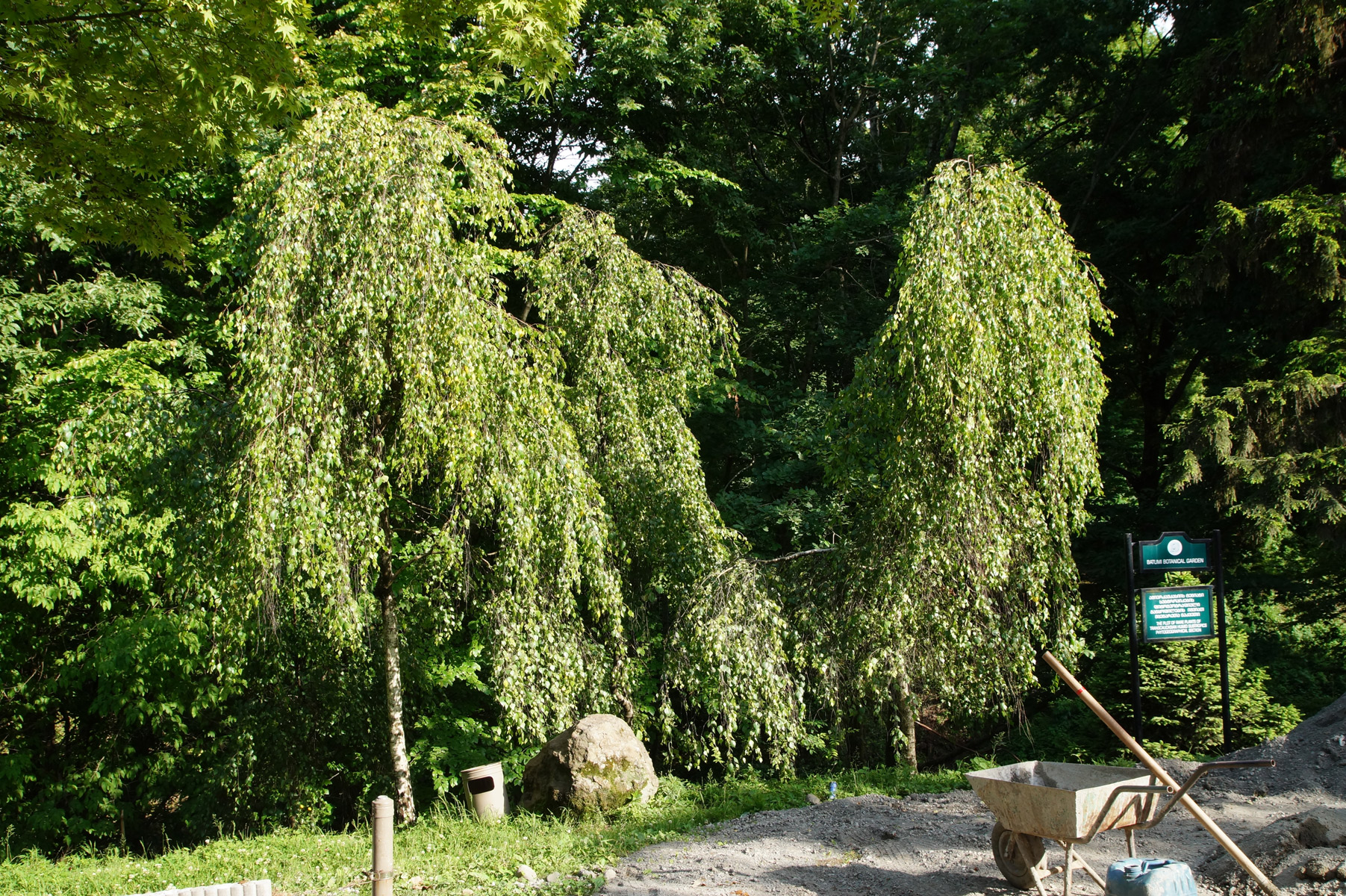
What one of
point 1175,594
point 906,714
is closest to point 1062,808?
point 906,714

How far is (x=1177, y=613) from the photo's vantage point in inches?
295

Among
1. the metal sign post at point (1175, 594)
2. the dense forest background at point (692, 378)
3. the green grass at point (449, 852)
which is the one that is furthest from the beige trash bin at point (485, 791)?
the metal sign post at point (1175, 594)

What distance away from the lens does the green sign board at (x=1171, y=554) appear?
7465 millimetres

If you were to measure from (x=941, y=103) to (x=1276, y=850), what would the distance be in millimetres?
12237

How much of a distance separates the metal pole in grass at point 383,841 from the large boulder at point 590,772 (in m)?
2.55

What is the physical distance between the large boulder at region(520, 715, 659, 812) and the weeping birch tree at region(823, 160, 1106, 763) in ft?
6.58

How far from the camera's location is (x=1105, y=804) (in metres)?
4.24

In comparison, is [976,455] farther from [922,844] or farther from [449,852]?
[449,852]

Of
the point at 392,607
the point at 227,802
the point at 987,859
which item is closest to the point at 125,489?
the point at 392,607

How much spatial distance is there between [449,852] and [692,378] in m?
5.01

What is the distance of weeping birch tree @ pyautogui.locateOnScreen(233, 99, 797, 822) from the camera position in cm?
614

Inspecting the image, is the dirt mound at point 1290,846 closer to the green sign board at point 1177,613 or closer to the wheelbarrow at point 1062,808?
the wheelbarrow at point 1062,808

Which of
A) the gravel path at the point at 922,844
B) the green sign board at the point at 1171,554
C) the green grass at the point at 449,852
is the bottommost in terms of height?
the green grass at the point at 449,852

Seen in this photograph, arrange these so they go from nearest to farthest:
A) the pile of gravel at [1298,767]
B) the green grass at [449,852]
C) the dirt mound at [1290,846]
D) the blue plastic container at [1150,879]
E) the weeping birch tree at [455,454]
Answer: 1. the blue plastic container at [1150,879]
2. the dirt mound at [1290,846]
3. the green grass at [449,852]
4. the weeping birch tree at [455,454]
5. the pile of gravel at [1298,767]
